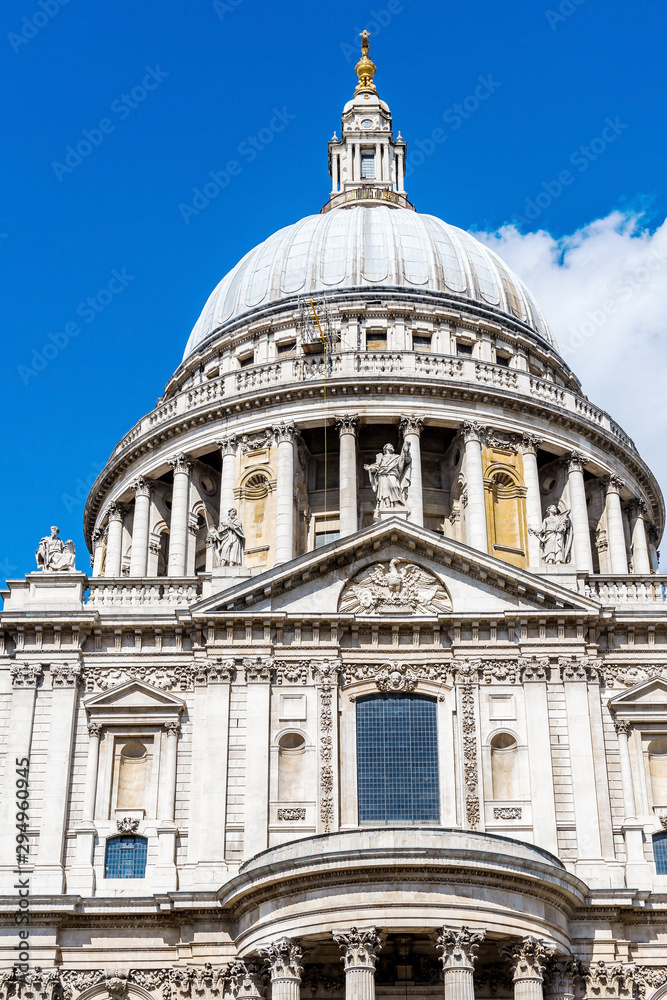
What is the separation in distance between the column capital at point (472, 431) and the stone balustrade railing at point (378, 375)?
60.5 inches

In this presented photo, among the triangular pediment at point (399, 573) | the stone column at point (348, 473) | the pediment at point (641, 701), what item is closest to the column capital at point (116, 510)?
the stone column at point (348, 473)

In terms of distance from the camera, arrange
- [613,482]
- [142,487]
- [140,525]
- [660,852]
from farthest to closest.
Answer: [142,487], [613,482], [140,525], [660,852]

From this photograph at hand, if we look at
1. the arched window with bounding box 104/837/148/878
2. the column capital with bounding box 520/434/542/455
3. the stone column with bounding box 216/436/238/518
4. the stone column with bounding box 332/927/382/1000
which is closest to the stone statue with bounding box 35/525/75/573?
the arched window with bounding box 104/837/148/878

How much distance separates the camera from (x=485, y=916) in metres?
34.8

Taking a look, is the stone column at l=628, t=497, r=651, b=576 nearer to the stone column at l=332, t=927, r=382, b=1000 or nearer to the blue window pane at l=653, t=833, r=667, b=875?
the blue window pane at l=653, t=833, r=667, b=875

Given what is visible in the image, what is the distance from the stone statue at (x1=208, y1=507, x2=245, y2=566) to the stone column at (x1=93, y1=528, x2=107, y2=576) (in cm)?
1818

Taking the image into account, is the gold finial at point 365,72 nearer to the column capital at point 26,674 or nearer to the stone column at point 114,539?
the stone column at point 114,539

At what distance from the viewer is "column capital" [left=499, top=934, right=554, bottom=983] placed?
114 ft

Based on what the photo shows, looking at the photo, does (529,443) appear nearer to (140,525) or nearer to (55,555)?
(140,525)

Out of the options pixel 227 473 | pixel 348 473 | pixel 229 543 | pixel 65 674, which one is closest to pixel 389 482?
pixel 229 543

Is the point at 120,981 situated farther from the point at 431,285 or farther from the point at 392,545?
the point at 431,285

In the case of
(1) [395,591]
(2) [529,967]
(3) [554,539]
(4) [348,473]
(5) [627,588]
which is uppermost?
(4) [348,473]

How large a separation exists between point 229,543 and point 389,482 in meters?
5.28

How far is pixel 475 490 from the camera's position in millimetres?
55312
